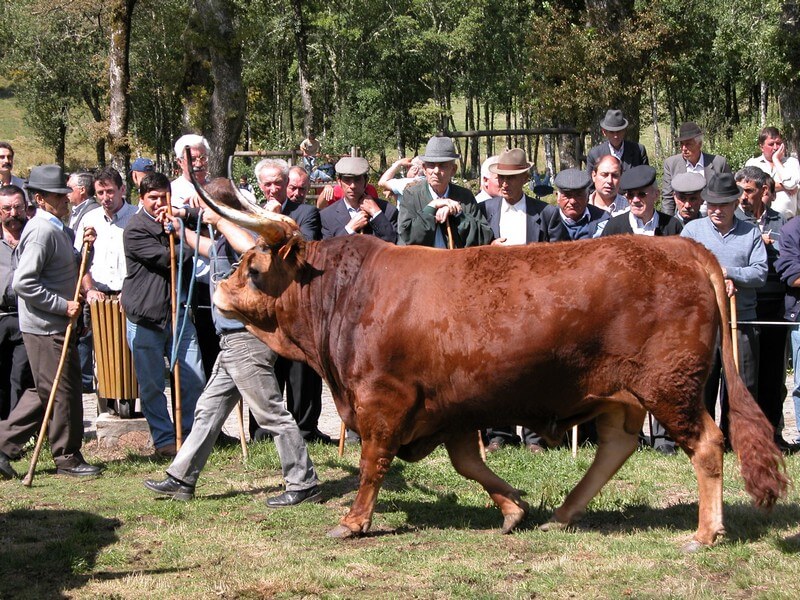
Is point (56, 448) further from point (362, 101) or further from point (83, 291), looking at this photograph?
point (362, 101)

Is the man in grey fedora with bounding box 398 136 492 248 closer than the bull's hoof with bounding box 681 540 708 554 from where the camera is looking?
No

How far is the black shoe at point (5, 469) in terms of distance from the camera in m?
8.66

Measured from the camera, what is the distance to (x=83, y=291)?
958 cm

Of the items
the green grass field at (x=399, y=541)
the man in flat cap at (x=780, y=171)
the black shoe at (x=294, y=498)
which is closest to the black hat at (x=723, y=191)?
the green grass field at (x=399, y=541)

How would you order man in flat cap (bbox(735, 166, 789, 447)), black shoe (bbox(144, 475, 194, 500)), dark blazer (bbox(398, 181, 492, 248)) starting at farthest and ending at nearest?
man in flat cap (bbox(735, 166, 789, 447)) < dark blazer (bbox(398, 181, 492, 248)) < black shoe (bbox(144, 475, 194, 500))

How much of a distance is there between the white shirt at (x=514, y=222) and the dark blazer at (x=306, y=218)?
1678 millimetres

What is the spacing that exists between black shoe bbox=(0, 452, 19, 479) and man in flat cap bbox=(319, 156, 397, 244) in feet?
11.2

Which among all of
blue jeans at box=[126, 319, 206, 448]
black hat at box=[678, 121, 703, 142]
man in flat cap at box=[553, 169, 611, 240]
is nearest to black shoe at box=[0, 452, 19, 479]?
blue jeans at box=[126, 319, 206, 448]

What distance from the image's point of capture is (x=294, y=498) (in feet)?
24.4

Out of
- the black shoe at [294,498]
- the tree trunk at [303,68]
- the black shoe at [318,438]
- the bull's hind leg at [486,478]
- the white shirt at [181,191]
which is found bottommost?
the black shoe at [318,438]

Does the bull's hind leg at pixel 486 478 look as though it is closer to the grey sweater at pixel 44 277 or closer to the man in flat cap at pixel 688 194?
the man in flat cap at pixel 688 194

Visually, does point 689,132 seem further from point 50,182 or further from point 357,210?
point 50,182

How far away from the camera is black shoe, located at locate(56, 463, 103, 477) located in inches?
339

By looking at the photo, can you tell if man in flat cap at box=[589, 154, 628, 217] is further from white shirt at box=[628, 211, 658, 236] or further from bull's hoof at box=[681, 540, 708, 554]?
bull's hoof at box=[681, 540, 708, 554]
